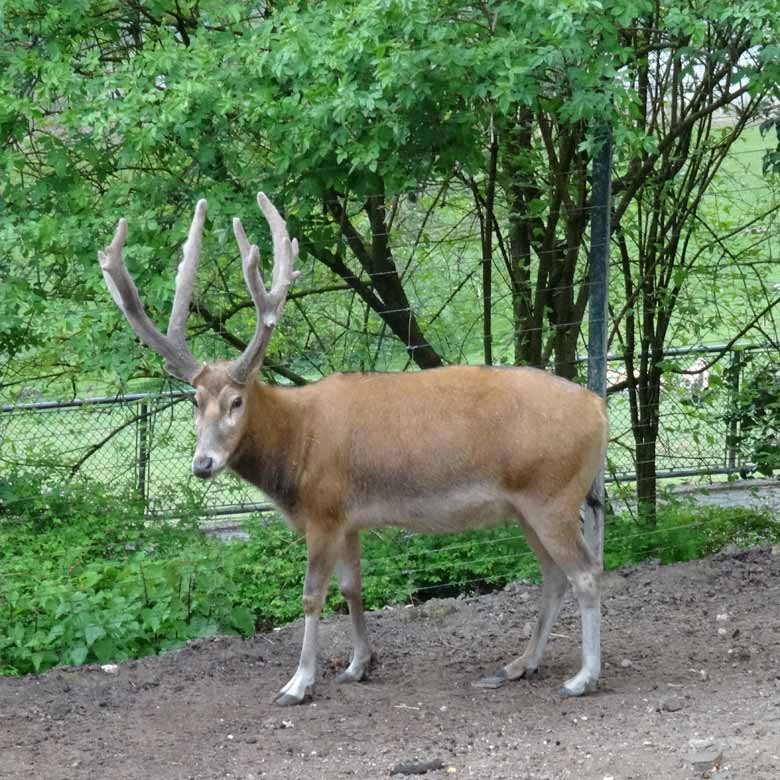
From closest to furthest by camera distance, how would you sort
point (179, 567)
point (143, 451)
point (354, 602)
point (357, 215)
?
point (354, 602) → point (179, 567) → point (357, 215) → point (143, 451)

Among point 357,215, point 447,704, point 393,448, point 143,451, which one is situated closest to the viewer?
point 447,704

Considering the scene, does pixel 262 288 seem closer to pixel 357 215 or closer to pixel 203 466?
pixel 203 466

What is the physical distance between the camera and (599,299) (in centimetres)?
844

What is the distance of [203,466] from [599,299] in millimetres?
2809

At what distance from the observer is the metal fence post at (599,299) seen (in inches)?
330

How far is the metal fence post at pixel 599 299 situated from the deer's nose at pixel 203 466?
2.50 m

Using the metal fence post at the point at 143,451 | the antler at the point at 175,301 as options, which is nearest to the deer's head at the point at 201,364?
the antler at the point at 175,301

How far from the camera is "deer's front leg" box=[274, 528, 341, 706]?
7134mm

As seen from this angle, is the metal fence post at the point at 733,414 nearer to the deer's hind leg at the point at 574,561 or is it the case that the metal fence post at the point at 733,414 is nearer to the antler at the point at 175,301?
the deer's hind leg at the point at 574,561

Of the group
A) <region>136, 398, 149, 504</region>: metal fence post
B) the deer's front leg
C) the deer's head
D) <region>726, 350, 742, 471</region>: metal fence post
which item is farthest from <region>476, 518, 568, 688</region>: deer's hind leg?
<region>136, 398, 149, 504</region>: metal fence post

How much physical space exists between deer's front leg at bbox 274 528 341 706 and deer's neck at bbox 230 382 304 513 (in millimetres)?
240

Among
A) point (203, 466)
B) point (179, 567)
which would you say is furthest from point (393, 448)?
point (179, 567)

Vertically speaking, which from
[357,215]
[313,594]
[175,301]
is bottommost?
[313,594]

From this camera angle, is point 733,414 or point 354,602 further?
point 733,414
